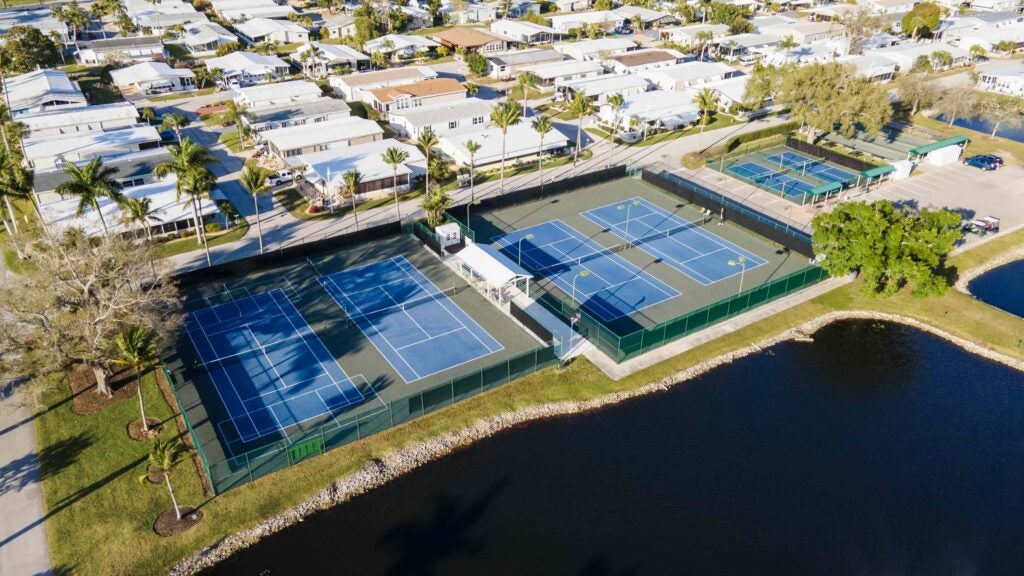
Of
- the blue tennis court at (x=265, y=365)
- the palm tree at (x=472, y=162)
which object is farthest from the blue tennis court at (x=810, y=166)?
the blue tennis court at (x=265, y=365)

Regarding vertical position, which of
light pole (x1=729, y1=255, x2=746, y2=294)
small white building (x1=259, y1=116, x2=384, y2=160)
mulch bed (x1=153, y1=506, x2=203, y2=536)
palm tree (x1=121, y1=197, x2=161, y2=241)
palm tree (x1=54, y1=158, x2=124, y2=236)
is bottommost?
mulch bed (x1=153, y1=506, x2=203, y2=536)

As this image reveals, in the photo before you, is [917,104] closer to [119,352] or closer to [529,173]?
[529,173]

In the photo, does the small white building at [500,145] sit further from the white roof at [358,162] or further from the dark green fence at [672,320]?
the dark green fence at [672,320]

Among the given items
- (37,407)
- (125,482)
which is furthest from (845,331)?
(37,407)

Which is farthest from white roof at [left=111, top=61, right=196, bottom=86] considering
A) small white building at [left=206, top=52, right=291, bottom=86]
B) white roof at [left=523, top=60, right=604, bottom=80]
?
white roof at [left=523, top=60, right=604, bottom=80]

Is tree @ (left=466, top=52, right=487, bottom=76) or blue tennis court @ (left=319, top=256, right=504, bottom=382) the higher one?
tree @ (left=466, top=52, right=487, bottom=76)

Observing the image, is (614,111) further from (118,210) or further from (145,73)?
(145,73)

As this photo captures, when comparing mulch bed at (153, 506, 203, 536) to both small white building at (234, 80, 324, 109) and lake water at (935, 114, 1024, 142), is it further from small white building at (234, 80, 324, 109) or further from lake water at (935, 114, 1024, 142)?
lake water at (935, 114, 1024, 142)
